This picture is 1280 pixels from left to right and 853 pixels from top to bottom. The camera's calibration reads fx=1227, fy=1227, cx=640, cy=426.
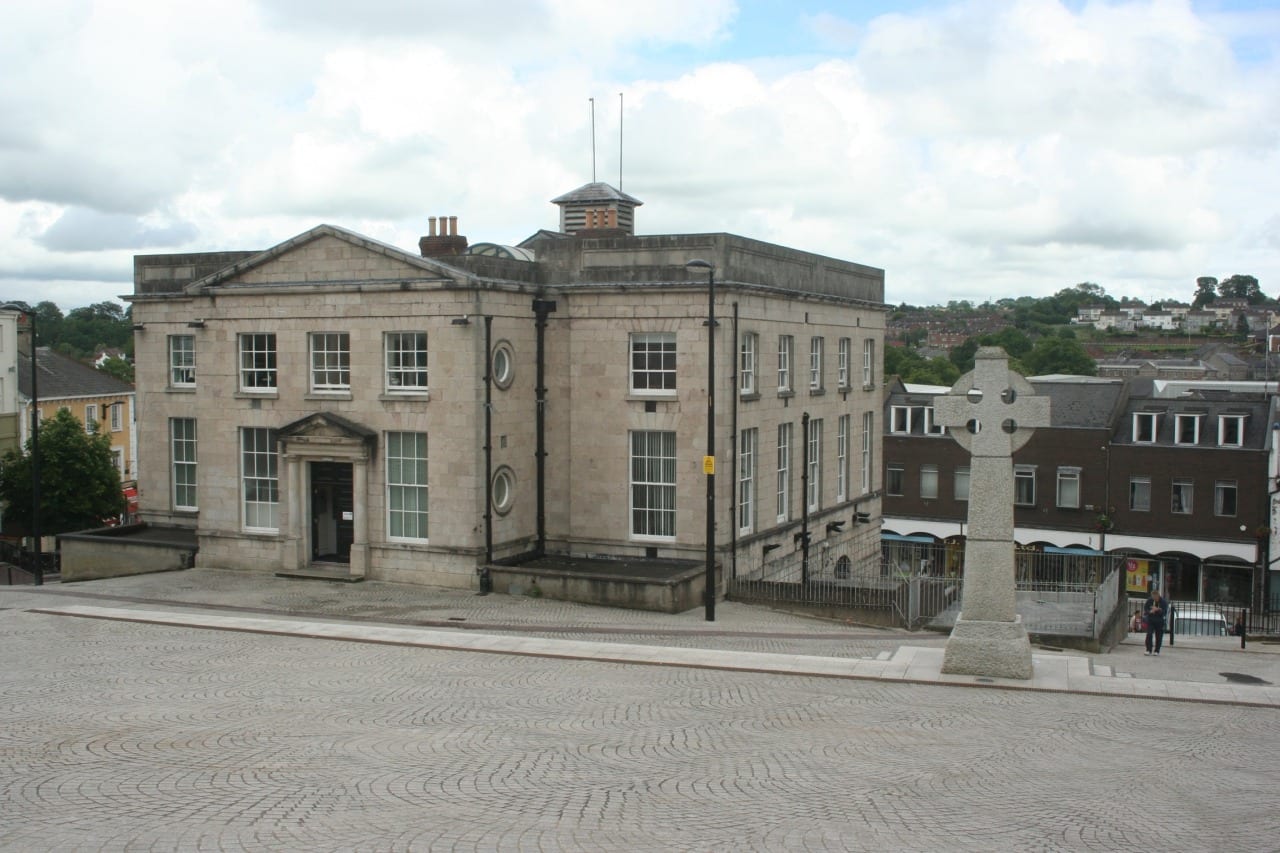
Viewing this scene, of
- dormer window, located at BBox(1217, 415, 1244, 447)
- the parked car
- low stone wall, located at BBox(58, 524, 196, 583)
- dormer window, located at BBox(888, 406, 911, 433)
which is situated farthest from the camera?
dormer window, located at BBox(888, 406, 911, 433)

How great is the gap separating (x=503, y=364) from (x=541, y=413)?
1.74m

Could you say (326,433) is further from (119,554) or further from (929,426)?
(929,426)

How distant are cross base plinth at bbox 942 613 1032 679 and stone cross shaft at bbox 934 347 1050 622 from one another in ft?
1.51

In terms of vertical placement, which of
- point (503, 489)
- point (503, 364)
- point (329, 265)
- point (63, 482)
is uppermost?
point (329, 265)

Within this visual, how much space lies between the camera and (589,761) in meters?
13.0

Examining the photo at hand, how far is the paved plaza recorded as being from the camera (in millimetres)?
10719

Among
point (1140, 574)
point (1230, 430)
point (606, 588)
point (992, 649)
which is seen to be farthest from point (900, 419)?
point (992, 649)

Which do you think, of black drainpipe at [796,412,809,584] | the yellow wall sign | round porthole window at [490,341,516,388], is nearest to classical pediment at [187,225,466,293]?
round porthole window at [490,341,516,388]

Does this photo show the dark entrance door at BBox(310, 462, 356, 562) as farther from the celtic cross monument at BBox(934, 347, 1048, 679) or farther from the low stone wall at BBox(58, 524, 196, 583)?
the celtic cross monument at BBox(934, 347, 1048, 679)

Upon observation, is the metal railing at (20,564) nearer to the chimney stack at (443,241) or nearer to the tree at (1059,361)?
the chimney stack at (443,241)

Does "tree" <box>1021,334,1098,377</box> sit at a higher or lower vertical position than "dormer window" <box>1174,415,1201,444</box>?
higher

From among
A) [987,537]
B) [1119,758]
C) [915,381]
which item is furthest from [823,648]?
[915,381]

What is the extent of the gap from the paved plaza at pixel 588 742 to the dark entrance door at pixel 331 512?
5.61 m

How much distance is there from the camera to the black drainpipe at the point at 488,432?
90.7 feet
